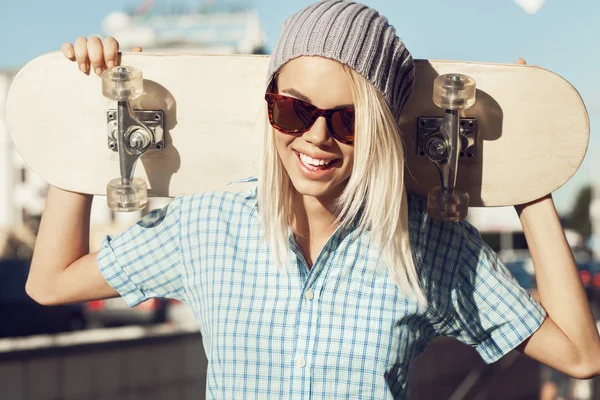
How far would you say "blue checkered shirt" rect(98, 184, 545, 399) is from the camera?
1834mm

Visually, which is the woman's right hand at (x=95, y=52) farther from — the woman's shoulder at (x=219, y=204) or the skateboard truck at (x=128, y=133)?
the woman's shoulder at (x=219, y=204)

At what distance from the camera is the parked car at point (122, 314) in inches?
551

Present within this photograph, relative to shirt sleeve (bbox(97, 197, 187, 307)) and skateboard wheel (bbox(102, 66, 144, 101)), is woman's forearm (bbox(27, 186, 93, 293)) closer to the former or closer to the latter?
shirt sleeve (bbox(97, 197, 187, 307))

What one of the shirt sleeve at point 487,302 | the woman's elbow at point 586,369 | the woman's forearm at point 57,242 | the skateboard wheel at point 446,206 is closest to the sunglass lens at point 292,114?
the skateboard wheel at point 446,206

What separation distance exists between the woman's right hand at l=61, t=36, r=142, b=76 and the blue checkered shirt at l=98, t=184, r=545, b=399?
45cm

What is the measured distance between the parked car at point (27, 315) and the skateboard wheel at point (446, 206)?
12890mm

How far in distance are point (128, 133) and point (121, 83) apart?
0.53 ft

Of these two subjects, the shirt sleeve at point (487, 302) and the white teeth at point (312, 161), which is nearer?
the white teeth at point (312, 161)

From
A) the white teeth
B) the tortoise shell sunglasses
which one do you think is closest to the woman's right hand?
the tortoise shell sunglasses

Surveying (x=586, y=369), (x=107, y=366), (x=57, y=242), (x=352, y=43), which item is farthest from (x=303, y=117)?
(x=107, y=366)

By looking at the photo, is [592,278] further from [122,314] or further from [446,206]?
[446,206]

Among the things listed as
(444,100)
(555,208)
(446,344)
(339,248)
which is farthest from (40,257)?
(446,344)

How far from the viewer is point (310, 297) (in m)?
1.86

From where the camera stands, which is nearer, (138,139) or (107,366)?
(138,139)
